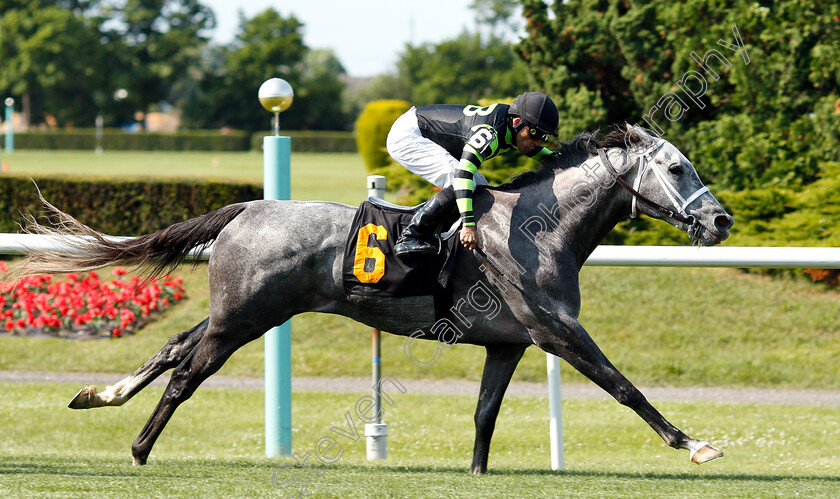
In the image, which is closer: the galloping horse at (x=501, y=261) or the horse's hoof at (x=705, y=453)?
the horse's hoof at (x=705, y=453)

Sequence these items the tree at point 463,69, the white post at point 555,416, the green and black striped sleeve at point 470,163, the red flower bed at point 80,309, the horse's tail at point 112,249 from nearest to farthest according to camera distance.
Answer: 1. the green and black striped sleeve at point 470,163
2. the horse's tail at point 112,249
3. the white post at point 555,416
4. the red flower bed at point 80,309
5. the tree at point 463,69

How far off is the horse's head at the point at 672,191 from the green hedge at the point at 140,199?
8.18 meters

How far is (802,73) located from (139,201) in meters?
7.72

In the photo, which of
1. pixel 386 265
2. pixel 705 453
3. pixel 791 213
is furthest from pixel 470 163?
pixel 791 213

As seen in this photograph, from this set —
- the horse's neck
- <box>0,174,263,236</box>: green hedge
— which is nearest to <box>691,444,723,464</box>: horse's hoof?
the horse's neck

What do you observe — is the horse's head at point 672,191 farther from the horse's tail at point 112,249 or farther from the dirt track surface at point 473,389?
the dirt track surface at point 473,389

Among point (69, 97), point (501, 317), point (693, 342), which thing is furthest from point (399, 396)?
point (69, 97)

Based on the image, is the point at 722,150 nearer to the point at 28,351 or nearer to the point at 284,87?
the point at 284,87

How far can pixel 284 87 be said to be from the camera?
530 cm

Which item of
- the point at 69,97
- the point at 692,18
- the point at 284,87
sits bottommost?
the point at 69,97

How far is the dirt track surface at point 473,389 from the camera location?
7219mm

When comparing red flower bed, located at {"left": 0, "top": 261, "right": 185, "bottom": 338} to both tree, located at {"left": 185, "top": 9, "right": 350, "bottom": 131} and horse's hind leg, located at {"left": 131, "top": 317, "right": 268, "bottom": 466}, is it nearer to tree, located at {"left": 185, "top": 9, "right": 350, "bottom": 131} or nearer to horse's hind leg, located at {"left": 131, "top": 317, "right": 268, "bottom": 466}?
horse's hind leg, located at {"left": 131, "top": 317, "right": 268, "bottom": 466}

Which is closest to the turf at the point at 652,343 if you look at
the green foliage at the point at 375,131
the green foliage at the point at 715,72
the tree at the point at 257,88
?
the green foliage at the point at 715,72

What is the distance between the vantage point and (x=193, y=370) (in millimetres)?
4344
